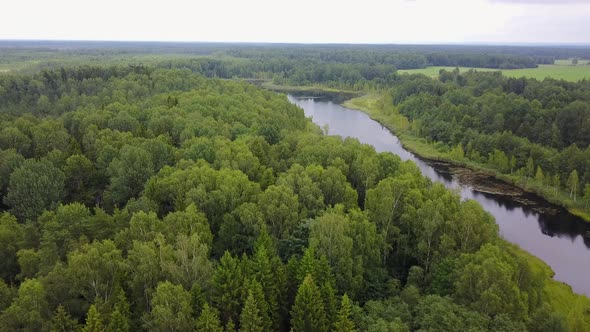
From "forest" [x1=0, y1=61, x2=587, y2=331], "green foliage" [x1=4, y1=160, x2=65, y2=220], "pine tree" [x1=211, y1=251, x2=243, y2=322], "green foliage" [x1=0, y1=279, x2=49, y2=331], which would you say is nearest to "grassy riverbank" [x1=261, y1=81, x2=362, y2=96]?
"forest" [x1=0, y1=61, x2=587, y2=331]

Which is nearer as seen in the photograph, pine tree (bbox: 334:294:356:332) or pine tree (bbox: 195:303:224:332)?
pine tree (bbox: 195:303:224:332)

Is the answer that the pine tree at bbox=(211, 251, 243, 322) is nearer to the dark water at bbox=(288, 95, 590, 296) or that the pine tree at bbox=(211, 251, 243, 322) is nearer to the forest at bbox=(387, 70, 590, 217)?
the dark water at bbox=(288, 95, 590, 296)

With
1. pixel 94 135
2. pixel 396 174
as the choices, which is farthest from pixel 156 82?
pixel 396 174

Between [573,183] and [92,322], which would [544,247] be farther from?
[92,322]

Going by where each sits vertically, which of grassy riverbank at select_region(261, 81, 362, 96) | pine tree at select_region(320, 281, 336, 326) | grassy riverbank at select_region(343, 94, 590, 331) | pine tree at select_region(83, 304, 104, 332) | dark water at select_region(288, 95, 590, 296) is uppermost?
grassy riverbank at select_region(261, 81, 362, 96)

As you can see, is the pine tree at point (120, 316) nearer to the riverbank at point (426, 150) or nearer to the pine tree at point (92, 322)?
the pine tree at point (92, 322)

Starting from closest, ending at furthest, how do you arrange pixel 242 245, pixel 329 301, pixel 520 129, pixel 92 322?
pixel 92 322, pixel 329 301, pixel 242 245, pixel 520 129

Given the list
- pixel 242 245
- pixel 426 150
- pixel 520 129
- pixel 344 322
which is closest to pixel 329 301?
pixel 344 322
